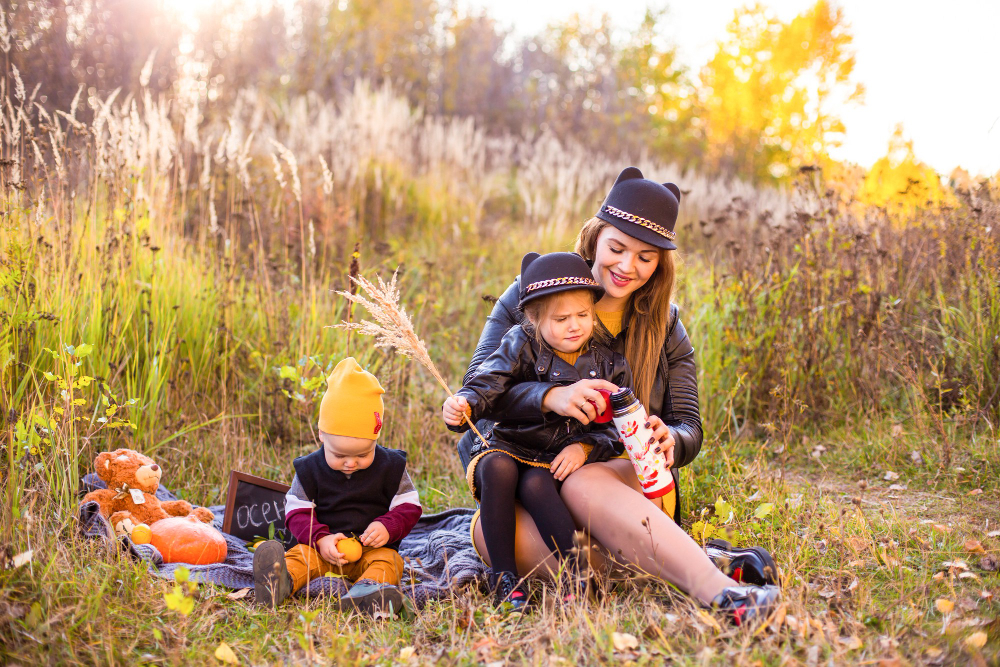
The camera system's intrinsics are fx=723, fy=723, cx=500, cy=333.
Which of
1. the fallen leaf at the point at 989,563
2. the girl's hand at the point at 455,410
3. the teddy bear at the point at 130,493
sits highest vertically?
the girl's hand at the point at 455,410

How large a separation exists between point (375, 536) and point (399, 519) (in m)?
0.12

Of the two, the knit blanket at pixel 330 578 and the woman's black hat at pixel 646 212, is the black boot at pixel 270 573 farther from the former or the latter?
the woman's black hat at pixel 646 212

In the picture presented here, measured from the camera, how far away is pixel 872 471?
3725 millimetres

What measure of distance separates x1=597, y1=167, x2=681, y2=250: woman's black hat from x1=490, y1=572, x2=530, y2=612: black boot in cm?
128

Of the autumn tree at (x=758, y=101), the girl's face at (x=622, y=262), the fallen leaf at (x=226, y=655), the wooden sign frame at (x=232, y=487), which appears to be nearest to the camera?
the fallen leaf at (x=226, y=655)

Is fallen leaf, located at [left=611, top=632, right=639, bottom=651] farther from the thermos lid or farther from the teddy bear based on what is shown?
the teddy bear

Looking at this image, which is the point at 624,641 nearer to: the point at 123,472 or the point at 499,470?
the point at 499,470

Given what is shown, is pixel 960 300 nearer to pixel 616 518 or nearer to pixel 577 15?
pixel 616 518

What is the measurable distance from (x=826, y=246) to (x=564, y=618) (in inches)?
126

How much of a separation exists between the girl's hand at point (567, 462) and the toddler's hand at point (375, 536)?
0.66m

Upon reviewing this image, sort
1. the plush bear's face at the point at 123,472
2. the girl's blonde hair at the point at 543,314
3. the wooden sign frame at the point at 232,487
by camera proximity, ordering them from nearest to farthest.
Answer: the girl's blonde hair at the point at 543,314 → the plush bear's face at the point at 123,472 → the wooden sign frame at the point at 232,487

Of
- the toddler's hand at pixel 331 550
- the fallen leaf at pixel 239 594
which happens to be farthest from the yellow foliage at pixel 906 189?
the fallen leaf at pixel 239 594

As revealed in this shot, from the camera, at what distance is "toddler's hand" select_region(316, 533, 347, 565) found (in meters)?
2.58

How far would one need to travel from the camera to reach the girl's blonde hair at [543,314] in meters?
2.57
